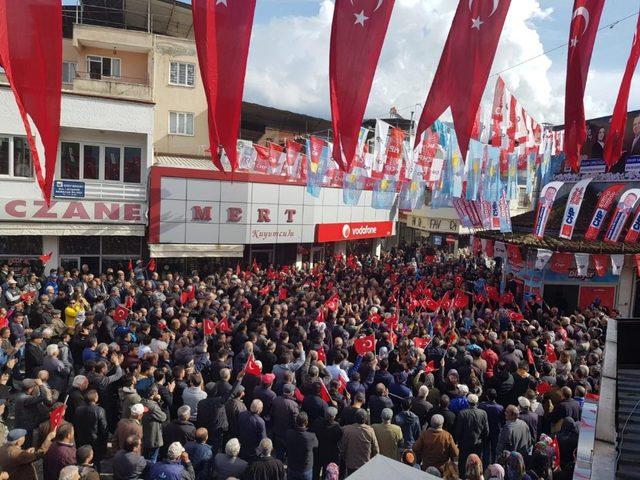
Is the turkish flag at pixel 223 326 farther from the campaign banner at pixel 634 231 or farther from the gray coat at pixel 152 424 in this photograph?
the campaign banner at pixel 634 231

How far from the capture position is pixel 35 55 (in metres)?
6.16

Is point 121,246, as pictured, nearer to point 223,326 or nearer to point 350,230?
point 223,326

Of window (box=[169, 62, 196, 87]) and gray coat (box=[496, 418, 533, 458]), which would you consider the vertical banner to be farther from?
window (box=[169, 62, 196, 87])

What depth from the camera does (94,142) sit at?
1870cm

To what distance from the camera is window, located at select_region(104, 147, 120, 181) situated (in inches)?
744

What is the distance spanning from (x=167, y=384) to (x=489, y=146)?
49.7ft

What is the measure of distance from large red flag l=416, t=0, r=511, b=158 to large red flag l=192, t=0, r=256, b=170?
9.76 ft

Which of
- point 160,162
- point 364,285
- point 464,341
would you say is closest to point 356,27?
point 464,341

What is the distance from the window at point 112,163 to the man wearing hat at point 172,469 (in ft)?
52.1

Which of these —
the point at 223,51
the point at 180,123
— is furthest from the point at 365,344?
the point at 180,123

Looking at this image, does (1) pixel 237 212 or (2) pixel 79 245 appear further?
(1) pixel 237 212

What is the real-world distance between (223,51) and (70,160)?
14.2 m

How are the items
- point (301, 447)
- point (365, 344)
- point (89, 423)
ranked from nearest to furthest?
point (301, 447) → point (89, 423) → point (365, 344)

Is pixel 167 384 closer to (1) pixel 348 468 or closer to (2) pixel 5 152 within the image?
(1) pixel 348 468
